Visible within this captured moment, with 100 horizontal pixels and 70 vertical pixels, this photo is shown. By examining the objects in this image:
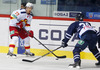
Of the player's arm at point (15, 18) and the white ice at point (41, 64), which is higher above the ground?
the player's arm at point (15, 18)

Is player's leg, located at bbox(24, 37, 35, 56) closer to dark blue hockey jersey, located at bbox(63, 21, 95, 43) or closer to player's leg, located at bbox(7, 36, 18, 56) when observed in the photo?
player's leg, located at bbox(7, 36, 18, 56)

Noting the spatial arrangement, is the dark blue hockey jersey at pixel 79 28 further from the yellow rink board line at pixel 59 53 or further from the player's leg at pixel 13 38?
the player's leg at pixel 13 38

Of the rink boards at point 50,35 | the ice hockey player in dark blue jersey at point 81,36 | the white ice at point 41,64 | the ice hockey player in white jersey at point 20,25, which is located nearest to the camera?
the ice hockey player in dark blue jersey at point 81,36

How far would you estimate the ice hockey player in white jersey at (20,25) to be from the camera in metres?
7.46

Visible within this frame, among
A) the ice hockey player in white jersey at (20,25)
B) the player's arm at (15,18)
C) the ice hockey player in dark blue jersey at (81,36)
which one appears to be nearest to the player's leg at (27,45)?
the ice hockey player in white jersey at (20,25)

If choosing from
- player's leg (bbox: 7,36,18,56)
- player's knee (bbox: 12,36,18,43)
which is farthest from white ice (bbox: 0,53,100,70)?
player's knee (bbox: 12,36,18,43)

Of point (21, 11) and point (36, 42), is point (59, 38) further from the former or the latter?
point (21, 11)

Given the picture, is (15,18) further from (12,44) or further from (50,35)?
(50,35)

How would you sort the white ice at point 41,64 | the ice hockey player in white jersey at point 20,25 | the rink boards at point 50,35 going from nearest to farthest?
the white ice at point 41,64
the ice hockey player in white jersey at point 20,25
the rink boards at point 50,35

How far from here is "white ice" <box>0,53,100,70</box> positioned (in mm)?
6480

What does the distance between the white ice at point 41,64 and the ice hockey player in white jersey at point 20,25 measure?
0.37 meters

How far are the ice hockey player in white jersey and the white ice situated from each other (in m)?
0.37

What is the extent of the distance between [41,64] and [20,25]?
113cm

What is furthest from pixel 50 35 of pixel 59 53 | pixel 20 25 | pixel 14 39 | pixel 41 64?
pixel 41 64
